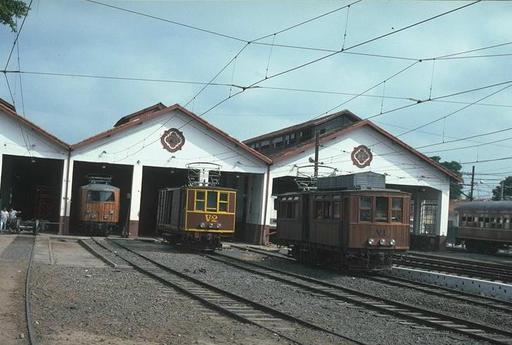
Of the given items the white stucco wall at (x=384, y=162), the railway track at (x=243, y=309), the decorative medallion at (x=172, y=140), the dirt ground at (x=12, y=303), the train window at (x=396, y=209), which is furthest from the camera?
the white stucco wall at (x=384, y=162)

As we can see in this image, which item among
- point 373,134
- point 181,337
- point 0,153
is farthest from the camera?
point 373,134

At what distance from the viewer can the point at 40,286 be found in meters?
14.2

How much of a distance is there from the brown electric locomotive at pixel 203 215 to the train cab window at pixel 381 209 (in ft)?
29.7

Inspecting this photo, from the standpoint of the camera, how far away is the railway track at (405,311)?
10375 millimetres

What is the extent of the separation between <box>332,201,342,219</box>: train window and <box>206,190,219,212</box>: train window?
7.81 metres

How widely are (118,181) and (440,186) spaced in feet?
80.2

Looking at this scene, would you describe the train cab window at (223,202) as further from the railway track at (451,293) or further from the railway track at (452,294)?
the railway track at (452,294)

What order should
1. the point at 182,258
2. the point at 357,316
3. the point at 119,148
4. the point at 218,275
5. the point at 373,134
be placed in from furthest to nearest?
the point at 373,134 < the point at 119,148 < the point at 182,258 < the point at 218,275 < the point at 357,316

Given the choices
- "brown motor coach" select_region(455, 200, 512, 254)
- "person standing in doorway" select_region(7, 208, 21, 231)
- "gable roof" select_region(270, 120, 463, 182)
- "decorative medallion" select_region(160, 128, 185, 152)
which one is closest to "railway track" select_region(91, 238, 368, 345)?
"person standing in doorway" select_region(7, 208, 21, 231)

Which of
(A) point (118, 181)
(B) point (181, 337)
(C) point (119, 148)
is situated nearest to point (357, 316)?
(B) point (181, 337)

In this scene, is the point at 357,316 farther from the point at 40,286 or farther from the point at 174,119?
the point at 174,119

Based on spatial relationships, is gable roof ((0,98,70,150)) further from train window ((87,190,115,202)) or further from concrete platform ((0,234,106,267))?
concrete platform ((0,234,106,267))

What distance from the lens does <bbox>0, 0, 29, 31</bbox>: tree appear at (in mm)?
17344

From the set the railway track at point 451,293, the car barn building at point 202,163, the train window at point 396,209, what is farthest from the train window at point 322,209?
the car barn building at point 202,163
